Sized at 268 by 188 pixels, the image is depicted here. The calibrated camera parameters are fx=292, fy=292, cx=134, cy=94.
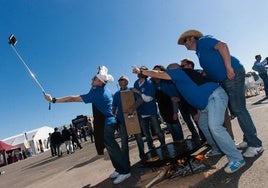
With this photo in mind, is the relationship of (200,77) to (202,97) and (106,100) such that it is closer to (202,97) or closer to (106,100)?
(202,97)

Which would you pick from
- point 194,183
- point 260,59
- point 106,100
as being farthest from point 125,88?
point 260,59

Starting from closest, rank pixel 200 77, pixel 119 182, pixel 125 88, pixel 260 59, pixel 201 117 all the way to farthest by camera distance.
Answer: pixel 200 77, pixel 201 117, pixel 119 182, pixel 125 88, pixel 260 59

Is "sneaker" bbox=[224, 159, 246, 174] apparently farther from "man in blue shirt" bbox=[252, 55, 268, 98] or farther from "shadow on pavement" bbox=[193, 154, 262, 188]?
"man in blue shirt" bbox=[252, 55, 268, 98]

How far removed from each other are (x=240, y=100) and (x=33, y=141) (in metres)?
47.3

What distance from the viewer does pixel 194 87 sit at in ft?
13.7

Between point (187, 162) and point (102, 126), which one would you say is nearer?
point (187, 162)

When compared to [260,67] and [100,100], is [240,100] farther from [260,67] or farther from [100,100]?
[260,67]

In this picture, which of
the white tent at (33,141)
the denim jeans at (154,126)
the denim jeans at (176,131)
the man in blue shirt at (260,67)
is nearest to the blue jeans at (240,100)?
the denim jeans at (176,131)

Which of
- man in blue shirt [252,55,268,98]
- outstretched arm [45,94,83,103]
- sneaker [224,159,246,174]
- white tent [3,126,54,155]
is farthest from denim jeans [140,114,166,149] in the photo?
white tent [3,126,54,155]

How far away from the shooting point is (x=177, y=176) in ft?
14.5

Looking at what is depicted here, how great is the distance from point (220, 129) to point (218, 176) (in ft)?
2.08

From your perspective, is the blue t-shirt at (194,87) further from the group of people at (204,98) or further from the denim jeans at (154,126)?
the denim jeans at (154,126)

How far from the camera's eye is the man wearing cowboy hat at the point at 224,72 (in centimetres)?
433

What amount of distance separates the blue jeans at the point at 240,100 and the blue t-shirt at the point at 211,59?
12 cm
